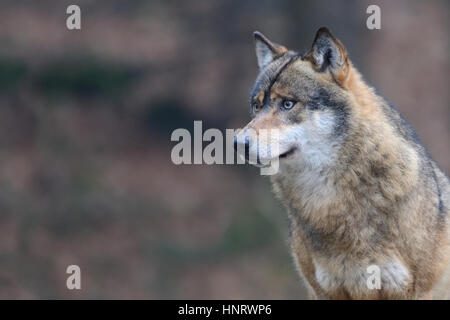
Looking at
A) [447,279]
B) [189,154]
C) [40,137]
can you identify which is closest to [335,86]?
[447,279]

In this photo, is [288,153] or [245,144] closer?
[245,144]

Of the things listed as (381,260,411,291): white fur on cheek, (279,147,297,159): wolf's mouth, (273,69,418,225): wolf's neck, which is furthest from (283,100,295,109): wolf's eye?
(381,260,411,291): white fur on cheek

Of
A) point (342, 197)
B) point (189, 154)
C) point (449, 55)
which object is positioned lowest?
point (342, 197)

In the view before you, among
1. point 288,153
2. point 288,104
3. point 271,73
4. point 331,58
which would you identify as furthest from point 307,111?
point 271,73

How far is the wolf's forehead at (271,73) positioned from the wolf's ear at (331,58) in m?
0.36

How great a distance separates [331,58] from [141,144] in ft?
34.3

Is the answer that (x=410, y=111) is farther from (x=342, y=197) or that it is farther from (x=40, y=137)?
(x=342, y=197)

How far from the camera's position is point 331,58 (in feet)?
20.9

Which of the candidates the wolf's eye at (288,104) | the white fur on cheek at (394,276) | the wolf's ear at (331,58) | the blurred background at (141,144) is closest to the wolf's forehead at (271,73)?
the wolf's eye at (288,104)

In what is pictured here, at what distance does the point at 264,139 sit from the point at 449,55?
15.0 m

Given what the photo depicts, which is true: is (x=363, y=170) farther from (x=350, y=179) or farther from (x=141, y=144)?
→ (x=141, y=144)

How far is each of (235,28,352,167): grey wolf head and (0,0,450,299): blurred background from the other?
245 inches

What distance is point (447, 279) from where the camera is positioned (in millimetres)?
6465

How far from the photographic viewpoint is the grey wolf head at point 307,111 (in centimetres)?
613
